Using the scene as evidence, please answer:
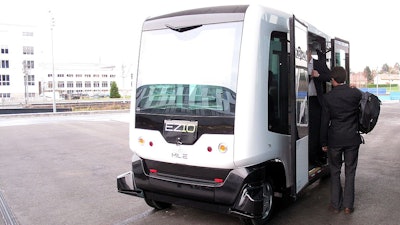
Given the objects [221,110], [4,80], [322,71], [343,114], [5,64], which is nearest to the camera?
[221,110]

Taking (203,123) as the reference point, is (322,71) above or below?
above

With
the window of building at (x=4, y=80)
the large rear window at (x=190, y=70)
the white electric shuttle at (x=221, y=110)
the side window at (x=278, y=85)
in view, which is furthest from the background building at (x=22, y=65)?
the side window at (x=278, y=85)

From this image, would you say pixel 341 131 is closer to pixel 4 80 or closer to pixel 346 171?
pixel 346 171

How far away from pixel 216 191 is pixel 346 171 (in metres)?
1.94

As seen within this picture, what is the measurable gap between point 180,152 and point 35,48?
82.8m

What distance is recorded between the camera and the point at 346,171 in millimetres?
4957

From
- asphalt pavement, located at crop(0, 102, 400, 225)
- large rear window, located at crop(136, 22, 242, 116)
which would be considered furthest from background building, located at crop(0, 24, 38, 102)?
large rear window, located at crop(136, 22, 242, 116)

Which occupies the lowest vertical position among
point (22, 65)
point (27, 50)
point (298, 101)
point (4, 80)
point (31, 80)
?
point (298, 101)

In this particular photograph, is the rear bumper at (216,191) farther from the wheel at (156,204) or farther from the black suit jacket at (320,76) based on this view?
the black suit jacket at (320,76)

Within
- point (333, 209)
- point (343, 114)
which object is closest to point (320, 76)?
point (343, 114)

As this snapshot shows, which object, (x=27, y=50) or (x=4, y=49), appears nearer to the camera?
(x=4, y=49)

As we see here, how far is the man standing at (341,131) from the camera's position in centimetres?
479

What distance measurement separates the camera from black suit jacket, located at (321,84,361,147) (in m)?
4.77

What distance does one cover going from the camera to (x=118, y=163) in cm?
884
